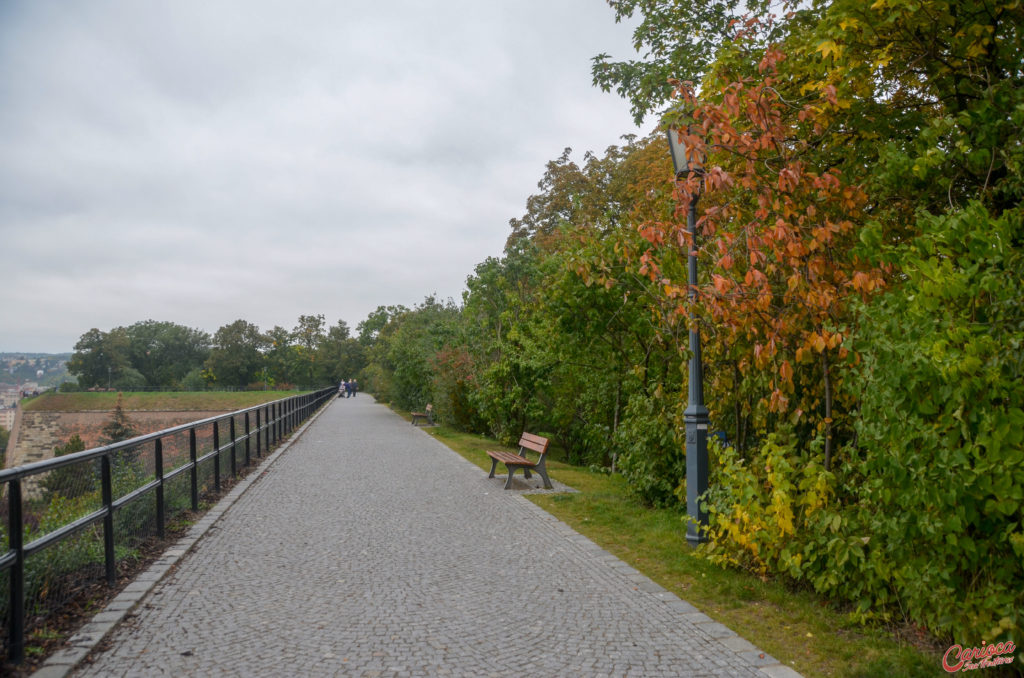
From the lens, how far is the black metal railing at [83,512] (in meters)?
4.04

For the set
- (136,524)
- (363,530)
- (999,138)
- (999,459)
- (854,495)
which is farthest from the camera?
(363,530)

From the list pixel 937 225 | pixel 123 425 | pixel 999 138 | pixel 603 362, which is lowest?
pixel 123 425

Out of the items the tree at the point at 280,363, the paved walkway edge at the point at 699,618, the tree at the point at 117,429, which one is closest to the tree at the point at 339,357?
the tree at the point at 280,363

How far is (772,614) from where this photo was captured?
→ 484 cm

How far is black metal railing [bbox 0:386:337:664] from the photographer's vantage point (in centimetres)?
404

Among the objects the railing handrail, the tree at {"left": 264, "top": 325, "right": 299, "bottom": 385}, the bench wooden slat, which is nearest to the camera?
the railing handrail

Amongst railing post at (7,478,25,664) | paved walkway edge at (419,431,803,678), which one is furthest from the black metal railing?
paved walkway edge at (419,431,803,678)

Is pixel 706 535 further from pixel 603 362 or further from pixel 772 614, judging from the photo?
pixel 603 362

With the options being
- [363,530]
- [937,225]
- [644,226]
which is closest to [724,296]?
[644,226]

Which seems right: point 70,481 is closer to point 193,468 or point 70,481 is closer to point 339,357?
point 193,468

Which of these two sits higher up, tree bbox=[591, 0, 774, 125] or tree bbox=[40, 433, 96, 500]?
tree bbox=[591, 0, 774, 125]

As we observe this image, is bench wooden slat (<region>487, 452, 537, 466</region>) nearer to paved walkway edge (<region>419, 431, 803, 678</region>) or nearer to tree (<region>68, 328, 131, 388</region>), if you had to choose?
paved walkway edge (<region>419, 431, 803, 678</region>)

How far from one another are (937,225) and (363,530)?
6055 millimetres

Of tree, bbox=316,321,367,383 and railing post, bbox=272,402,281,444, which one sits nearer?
railing post, bbox=272,402,281,444
